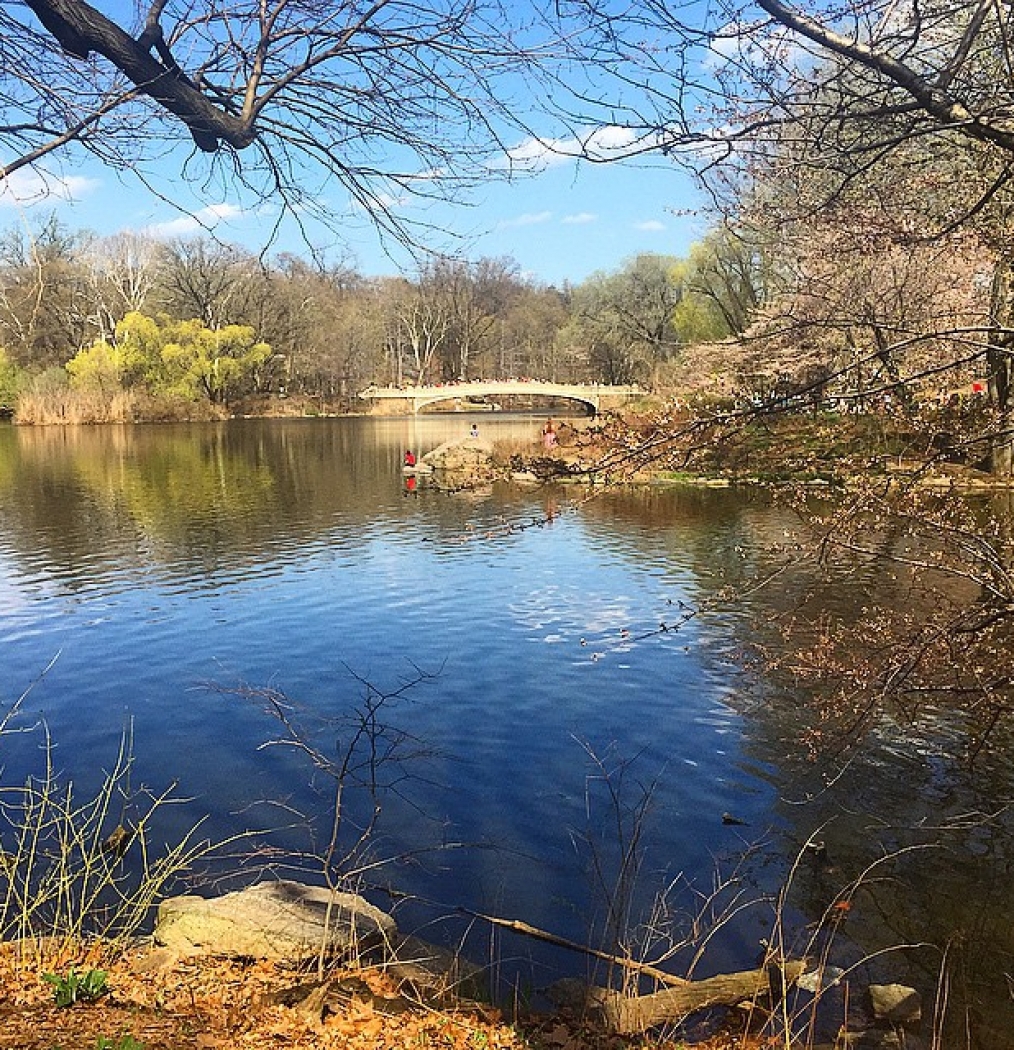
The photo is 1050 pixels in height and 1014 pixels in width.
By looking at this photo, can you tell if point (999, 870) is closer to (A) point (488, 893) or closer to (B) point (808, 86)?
(A) point (488, 893)

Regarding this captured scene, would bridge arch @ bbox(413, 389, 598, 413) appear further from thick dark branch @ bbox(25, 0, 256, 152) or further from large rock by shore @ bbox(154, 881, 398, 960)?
thick dark branch @ bbox(25, 0, 256, 152)

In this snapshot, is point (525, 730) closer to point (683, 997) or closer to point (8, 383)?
point (683, 997)

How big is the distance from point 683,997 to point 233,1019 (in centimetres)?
221

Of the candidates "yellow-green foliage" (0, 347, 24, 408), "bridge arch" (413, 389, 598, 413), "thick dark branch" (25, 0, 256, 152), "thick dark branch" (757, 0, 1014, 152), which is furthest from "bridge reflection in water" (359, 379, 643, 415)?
"thick dark branch" (25, 0, 256, 152)

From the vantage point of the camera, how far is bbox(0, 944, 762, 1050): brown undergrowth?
3.72 meters

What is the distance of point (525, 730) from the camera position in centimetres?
905

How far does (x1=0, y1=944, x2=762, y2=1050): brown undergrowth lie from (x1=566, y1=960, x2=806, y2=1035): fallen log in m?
0.11

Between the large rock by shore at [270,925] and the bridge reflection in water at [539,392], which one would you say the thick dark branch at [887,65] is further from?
the bridge reflection in water at [539,392]

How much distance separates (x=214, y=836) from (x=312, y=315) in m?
67.1

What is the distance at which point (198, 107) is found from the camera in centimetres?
275

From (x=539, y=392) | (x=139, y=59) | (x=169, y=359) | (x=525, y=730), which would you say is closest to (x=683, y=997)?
(x=525, y=730)

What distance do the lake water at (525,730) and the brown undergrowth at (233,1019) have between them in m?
0.94

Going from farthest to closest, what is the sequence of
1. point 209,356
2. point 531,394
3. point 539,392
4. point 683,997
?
point 209,356, point 531,394, point 539,392, point 683,997

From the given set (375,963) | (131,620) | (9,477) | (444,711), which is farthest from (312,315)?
(375,963)
